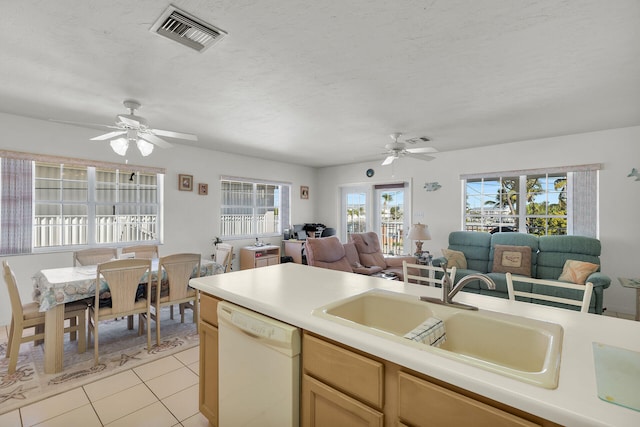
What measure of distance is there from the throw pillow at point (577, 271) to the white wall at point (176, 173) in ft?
15.6

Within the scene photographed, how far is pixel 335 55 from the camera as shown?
2133 millimetres

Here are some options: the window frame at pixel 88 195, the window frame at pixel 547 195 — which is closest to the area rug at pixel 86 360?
the window frame at pixel 88 195

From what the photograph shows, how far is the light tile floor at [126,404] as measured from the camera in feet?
6.43

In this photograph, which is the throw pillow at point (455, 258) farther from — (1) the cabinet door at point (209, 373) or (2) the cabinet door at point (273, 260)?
(1) the cabinet door at point (209, 373)

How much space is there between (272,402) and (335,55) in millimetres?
2120

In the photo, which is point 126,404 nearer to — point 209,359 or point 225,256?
point 209,359

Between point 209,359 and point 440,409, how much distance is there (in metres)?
1.37

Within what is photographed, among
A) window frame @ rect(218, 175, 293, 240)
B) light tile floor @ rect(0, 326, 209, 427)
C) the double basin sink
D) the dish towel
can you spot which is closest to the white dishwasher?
the double basin sink

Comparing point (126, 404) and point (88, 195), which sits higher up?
point (88, 195)

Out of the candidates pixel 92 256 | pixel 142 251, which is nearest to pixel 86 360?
pixel 92 256

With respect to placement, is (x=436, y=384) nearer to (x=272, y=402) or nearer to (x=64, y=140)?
(x=272, y=402)

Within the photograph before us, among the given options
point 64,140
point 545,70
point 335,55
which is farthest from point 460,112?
point 64,140

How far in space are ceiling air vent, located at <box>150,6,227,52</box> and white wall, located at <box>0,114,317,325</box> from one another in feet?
9.75

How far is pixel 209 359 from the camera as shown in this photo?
178 centimetres
